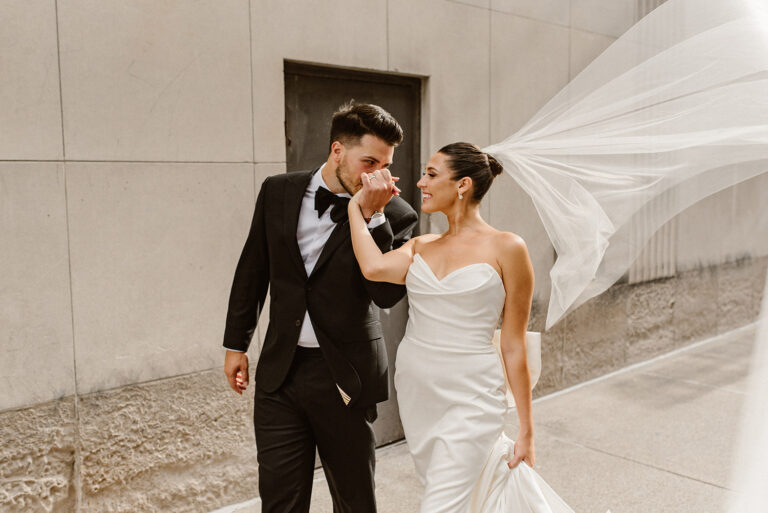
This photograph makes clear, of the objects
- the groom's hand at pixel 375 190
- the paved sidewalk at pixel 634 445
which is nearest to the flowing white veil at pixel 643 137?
the groom's hand at pixel 375 190

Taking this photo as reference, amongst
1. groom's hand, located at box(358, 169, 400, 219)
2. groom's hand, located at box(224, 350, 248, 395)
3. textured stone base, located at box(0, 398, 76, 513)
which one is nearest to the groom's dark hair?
groom's hand, located at box(358, 169, 400, 219)

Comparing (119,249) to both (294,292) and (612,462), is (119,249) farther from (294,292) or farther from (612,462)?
(612,462)

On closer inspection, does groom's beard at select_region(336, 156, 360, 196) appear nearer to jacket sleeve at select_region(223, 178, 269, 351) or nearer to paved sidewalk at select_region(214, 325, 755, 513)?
jacket sleeve at select_region(223, 178, 269, 351)

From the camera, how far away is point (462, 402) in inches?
108

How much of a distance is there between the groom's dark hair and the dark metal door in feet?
5.56

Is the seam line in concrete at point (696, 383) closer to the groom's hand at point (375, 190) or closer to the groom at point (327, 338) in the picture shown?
the groom at point (327, 338)

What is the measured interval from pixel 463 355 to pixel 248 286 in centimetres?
103

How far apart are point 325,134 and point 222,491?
2.40 m

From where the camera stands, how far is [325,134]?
4809mm

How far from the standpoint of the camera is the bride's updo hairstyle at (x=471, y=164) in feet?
9.51

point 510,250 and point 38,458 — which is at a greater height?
point 510,250

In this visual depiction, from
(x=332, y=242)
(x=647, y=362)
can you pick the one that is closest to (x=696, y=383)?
(x=647, y=362)

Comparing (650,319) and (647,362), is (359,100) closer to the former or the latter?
(650,319)

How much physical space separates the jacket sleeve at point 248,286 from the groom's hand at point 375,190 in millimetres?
528
